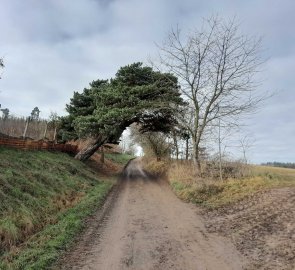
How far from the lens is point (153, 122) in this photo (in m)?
28.5

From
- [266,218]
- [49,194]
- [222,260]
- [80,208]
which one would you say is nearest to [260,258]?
[222,260]

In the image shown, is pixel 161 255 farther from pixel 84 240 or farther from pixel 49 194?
pixel 49 194

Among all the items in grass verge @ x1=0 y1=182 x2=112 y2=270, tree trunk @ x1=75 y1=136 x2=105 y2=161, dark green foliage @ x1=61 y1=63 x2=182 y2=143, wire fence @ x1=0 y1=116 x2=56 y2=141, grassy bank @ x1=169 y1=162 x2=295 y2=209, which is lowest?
grass verge @ x1=0 y1=182 x2=112 y2=270

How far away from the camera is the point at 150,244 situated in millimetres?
8656

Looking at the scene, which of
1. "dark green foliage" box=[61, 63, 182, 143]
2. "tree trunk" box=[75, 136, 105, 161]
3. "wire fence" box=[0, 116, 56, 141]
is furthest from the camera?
"tree trunk" box=[75, 136, 105, 161]

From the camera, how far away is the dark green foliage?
24.4m

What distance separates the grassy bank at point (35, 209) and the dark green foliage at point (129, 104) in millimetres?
7591

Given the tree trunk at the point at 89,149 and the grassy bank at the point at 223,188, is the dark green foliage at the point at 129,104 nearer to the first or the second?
the tree trunk at the point at 89,149

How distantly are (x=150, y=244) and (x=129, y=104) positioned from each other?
17.5 m

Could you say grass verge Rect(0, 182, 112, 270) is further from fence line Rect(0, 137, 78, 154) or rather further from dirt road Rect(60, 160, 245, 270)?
fence line Rect(0, 137, 78, 154)

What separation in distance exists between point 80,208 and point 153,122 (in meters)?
16.6

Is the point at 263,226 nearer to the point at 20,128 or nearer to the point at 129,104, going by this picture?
the point at 129,104

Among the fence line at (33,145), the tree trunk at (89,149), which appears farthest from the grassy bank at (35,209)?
the tree trunk at (89,149)

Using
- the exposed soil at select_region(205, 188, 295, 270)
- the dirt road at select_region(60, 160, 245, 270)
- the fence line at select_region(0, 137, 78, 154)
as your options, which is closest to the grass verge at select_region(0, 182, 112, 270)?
the dirt road at select_region(60, 160, 245, 270)
